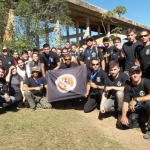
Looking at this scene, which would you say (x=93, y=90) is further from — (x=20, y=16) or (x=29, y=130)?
(x=20, y=16)

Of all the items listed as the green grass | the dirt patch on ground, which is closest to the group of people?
the dirt patch on ground

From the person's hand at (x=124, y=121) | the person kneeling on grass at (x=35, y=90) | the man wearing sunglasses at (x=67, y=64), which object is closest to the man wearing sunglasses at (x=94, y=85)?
the man wearing sunglasses at (x=67, y=64)

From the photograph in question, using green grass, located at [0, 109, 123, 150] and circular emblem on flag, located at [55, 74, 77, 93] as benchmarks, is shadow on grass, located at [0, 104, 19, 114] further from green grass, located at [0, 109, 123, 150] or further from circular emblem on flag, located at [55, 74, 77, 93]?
circular emblem on flag, located at [55, 74, 77, 93]

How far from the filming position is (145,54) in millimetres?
5672

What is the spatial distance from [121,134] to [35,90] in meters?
2.99

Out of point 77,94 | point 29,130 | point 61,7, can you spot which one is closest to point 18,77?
point 77,94

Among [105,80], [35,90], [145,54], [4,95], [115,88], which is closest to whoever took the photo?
[145,54]

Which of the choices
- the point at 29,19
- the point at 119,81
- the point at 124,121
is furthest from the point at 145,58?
the point at 29,19

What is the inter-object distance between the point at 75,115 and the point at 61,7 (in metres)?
10.2

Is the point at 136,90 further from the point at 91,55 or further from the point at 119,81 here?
the point at 91,55

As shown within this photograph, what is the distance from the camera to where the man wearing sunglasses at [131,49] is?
20.1 feet

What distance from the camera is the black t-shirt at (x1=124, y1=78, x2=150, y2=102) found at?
4.97 metres

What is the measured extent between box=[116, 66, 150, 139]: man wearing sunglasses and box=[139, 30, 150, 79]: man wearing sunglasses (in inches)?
29.9

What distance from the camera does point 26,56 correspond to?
8.28 m
